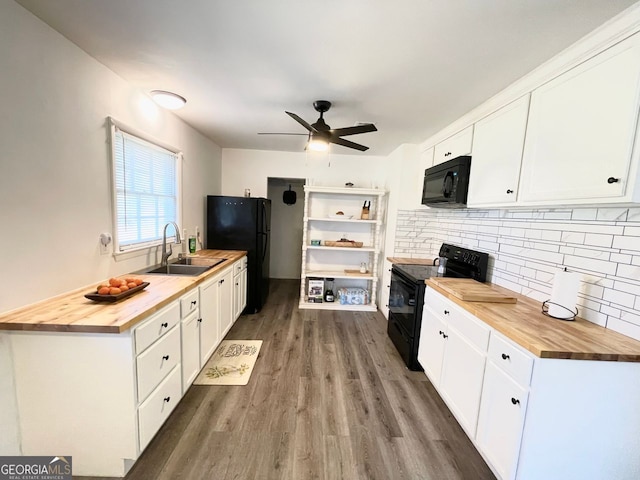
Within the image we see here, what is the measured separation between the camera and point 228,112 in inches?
102

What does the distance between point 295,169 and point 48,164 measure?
3041 mm

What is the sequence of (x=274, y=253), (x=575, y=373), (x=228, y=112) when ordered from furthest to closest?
(x=274, y=253), (x=228, y=112), (x=575, y=373)

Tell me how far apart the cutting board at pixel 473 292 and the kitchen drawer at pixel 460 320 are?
0.28 feet

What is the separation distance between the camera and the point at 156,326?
5.07 ft

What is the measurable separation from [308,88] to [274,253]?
390cm

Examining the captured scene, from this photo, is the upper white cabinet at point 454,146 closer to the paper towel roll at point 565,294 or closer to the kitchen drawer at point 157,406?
the paper towel roll at point 565,294

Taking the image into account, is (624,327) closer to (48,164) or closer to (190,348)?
(190,348)

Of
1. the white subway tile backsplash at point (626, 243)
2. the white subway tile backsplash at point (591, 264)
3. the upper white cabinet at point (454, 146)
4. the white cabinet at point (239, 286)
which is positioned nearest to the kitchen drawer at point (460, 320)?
the white subway tile backsplash at point (591, 264)

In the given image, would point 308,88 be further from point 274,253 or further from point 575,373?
point 274,253

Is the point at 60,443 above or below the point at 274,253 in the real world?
below

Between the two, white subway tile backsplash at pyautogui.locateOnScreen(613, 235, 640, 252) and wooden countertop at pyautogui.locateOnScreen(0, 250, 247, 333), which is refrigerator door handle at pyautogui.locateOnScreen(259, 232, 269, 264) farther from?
white subway tile backsplash at pyautogui.locateOnScreen(613, 235, 640, 252)

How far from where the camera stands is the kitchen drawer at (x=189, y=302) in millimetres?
1892

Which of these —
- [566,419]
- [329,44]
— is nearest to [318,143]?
[329,44]

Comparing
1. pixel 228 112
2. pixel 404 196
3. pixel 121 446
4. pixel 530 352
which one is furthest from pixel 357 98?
pixel 121 446
